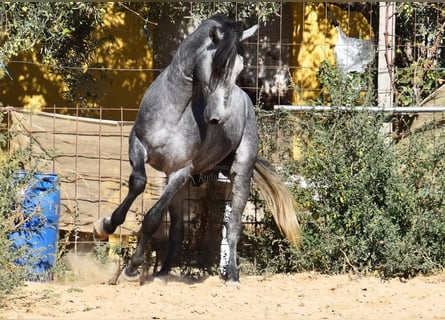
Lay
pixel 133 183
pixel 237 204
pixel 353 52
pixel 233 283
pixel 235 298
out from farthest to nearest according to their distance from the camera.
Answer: pixel 353 52
pixel 237 204
pixel 233 283
pixel 133 183
pixel 235 298

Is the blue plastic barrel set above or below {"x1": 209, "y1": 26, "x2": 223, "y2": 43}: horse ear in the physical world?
below

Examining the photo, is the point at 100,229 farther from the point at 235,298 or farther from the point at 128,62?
the point at 128,62

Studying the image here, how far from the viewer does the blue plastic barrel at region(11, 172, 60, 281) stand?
8.38 m

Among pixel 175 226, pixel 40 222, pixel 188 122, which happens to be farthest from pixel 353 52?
pixel 40 222

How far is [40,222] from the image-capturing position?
335 inches

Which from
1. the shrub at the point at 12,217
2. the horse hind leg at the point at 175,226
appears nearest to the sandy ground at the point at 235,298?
the shrub at the point at 12,217

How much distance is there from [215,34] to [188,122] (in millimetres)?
784

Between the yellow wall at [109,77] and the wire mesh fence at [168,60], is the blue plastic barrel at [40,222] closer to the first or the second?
the wire mesh fence at [168,60]

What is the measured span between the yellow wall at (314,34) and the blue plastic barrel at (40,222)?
4752 mm

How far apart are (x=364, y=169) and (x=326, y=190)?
16.5 inches

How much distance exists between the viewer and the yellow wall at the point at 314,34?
42.1 ft

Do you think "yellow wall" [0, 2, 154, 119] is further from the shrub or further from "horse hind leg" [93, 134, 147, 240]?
"horse hind leg" [93, 134, 147, 240]

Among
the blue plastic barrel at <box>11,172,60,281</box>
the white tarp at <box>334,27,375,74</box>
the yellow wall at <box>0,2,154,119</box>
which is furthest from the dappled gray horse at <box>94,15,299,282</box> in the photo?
the yellow wall at <box>0,2,154,119</box>

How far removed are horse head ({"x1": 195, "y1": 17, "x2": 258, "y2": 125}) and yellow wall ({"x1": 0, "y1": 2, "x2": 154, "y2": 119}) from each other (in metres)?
4.43
